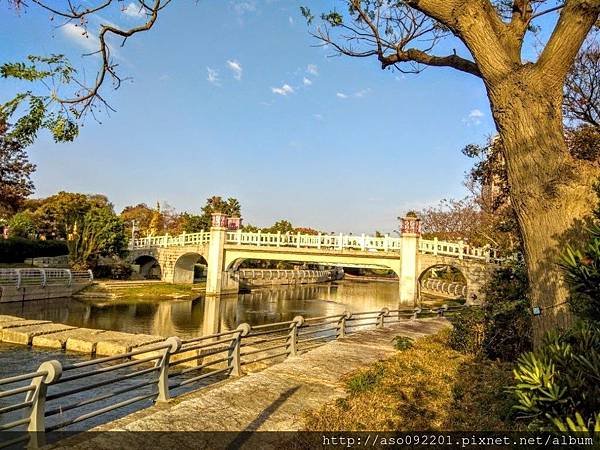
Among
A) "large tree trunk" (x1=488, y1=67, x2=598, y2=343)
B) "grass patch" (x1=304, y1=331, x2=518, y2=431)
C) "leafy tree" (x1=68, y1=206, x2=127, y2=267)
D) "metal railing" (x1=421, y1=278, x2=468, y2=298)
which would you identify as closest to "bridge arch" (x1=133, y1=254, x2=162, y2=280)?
"leafy tree" (x1=68, y1=206, x2=127, y2=267)

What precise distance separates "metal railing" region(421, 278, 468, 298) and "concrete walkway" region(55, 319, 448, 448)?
31994 millimetres

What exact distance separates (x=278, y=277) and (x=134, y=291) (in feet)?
69.3

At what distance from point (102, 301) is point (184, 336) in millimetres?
10910

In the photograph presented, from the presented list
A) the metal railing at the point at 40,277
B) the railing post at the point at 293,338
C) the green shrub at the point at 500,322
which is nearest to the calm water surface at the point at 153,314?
the metal railing at the point at 40,277

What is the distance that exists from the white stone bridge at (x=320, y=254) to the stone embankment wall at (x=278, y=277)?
5.28 m

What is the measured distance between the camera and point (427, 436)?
4988 millimetres

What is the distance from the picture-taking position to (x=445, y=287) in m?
43.0

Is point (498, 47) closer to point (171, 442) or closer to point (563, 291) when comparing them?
point (563, 291)

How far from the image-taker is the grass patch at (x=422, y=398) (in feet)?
17.4

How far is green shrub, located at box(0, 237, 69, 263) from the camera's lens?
3278 centimetres

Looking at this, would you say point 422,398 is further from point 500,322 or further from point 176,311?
point 176,311

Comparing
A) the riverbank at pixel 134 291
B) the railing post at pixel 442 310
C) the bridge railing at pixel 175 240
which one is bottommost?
the riverbank at pixel 134 291

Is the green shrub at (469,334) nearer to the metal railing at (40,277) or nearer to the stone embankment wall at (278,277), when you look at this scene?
the metal railing at (40,277)

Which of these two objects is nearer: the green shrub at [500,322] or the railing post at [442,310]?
the green shrub at [500,322]
